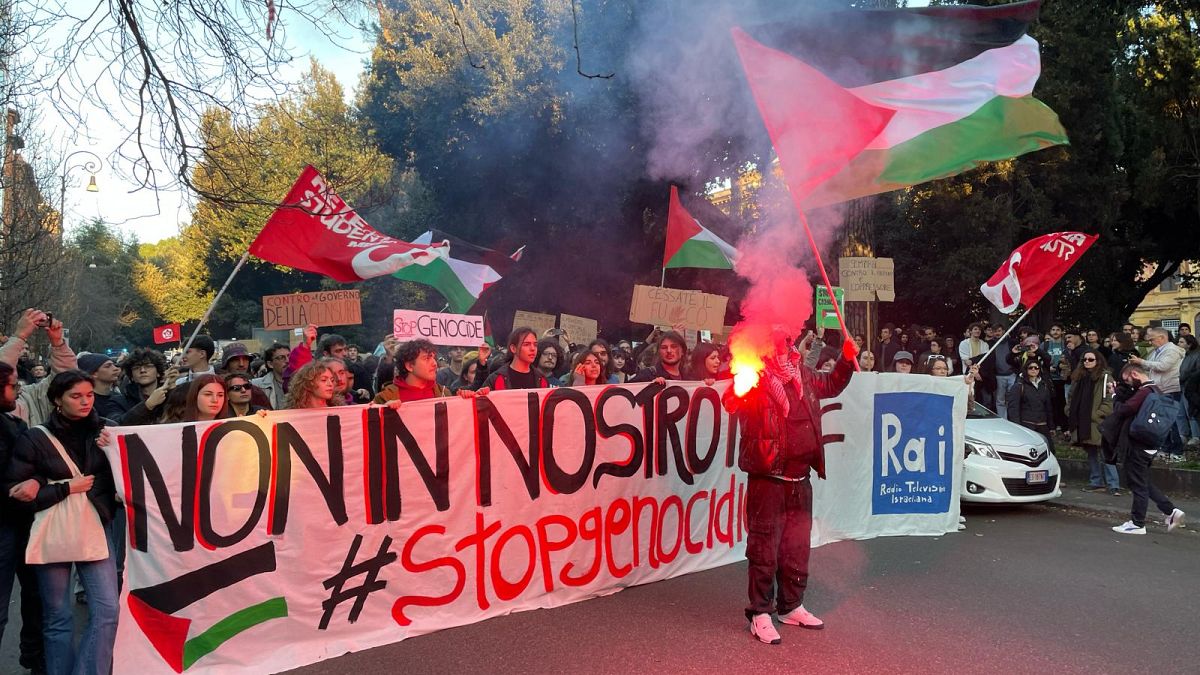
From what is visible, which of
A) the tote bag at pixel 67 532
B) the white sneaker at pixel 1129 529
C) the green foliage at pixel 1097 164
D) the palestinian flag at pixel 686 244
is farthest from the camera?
the green foliage at pixel 1097 164

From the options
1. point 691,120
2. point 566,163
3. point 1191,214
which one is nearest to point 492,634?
point 691,120

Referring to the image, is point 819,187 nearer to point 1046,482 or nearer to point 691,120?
point 1046,482

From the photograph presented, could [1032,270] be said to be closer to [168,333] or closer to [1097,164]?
[168,333]

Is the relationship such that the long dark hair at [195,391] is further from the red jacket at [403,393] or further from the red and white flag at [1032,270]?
the red and white flag at [1032,270]

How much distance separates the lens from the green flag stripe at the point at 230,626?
3975 mm

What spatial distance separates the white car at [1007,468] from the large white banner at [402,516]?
2804mm

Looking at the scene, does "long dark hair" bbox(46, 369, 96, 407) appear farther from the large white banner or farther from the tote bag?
the large white banner

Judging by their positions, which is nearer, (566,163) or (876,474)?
(876,474)

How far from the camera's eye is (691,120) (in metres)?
16.5

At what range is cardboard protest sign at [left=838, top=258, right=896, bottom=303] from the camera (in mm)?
9078

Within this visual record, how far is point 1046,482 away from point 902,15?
4506 mm

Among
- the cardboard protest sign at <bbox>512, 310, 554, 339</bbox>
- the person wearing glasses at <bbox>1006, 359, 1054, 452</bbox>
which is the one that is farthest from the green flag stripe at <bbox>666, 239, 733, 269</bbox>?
the person wearing glasses at <bbox>1006, 359, 1054, 452</bbox>

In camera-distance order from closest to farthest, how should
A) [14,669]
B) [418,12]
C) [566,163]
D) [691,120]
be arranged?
[14,669] → [691,120] → [566,163] → [418,12]

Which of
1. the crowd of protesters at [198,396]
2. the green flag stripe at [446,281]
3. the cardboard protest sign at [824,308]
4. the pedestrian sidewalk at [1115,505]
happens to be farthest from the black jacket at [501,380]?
the pedestrian sidewalk at [1115,505]
